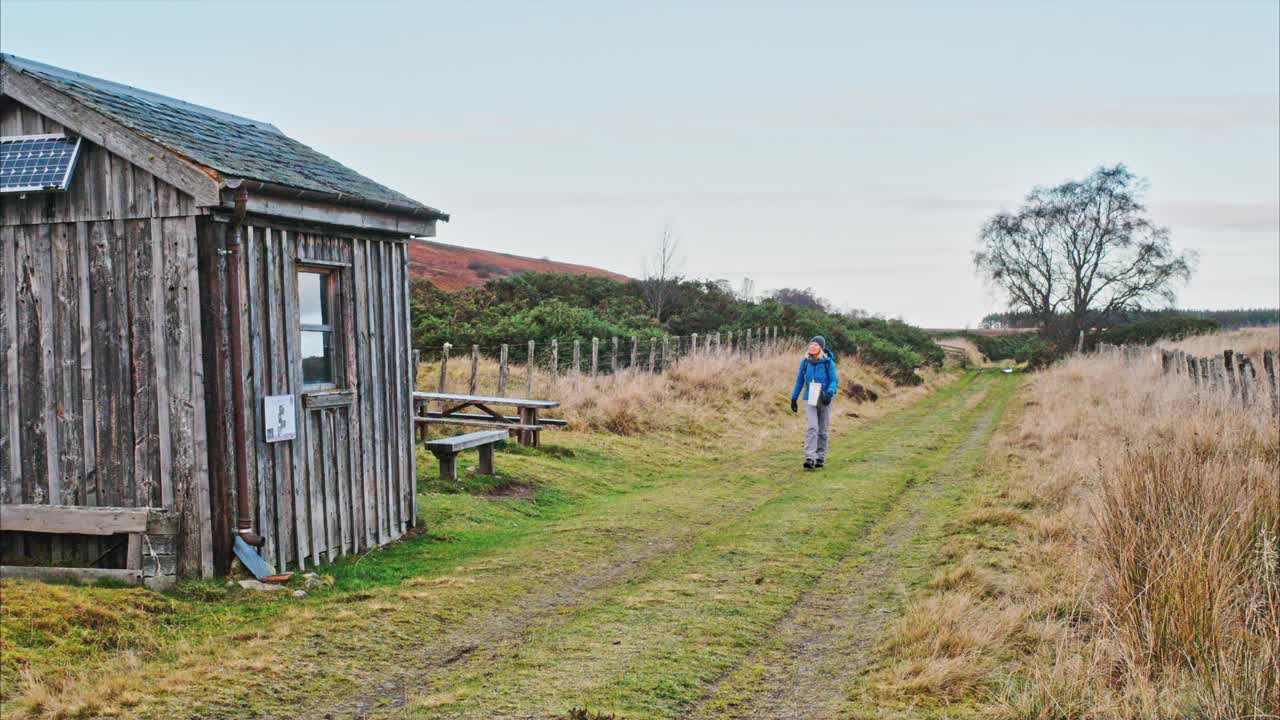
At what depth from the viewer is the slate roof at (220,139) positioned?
7.21 m

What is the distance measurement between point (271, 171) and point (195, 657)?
4.03 metres

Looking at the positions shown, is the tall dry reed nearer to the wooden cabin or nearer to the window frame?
the wooden cabin

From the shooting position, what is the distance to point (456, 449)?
11.3 metres

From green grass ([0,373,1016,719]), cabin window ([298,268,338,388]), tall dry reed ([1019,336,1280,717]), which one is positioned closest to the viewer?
tall dry reed ([1019,336,1280,717])

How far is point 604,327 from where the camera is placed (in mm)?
26703

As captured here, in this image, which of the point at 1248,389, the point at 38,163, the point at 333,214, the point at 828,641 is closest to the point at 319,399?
the point at 333,214

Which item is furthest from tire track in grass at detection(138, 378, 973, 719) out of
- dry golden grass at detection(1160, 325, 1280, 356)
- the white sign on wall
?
dry golden grass at detection(1160, 325, 1280, 356)

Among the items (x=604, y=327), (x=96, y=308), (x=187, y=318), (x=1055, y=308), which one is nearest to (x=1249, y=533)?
(x=187, y=318)

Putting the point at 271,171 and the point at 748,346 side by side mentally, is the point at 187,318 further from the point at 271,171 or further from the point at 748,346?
the point at 748,346

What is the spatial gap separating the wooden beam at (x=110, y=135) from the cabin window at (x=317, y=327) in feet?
4.51

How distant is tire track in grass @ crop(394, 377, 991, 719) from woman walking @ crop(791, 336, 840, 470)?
7.90 feet

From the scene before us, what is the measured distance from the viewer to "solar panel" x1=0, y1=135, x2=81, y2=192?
23.2 feet

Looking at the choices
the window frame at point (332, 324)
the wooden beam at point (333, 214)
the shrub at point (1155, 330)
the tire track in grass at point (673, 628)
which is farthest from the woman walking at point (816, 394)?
the shrub at point (1155, 330)

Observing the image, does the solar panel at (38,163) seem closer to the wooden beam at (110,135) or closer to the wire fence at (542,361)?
the wooden beam at (110,135)
